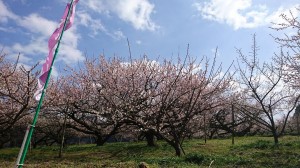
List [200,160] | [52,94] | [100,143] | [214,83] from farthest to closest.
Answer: [100,143]
[52,94]
[214,83]
[200,160]

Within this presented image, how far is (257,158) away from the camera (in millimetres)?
12969

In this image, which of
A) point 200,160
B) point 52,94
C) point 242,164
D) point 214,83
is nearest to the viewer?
point 242,164

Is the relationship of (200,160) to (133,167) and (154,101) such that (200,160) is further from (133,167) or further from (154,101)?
(154,101)

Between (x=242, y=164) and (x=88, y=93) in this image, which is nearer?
(x=242, y=164)

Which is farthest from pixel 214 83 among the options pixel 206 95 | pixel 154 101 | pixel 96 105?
pixel 96 105

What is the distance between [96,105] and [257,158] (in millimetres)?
12284

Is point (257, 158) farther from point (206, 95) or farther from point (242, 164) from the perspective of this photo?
point (206, 95)

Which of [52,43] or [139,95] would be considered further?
[139,95]

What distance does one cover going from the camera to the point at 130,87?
18484 millimetres

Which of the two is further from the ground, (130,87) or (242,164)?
(130,87)

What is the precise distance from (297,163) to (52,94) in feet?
51.9

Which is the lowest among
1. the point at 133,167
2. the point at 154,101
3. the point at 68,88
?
the point at 133,167

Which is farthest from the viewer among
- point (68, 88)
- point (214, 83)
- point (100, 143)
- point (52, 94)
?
point (100, 143)

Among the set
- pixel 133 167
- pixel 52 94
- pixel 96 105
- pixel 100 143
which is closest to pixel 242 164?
pixel 133 167
